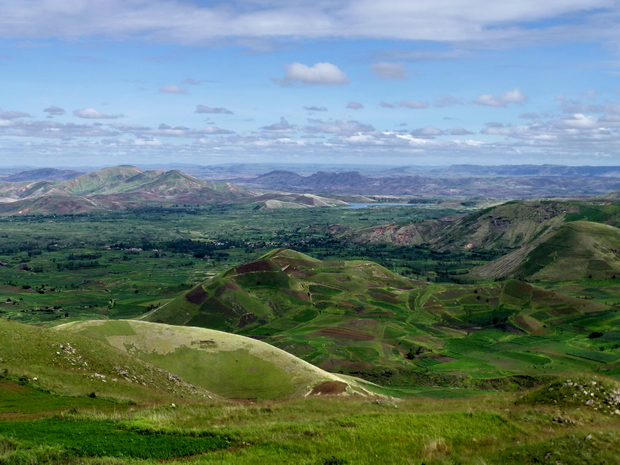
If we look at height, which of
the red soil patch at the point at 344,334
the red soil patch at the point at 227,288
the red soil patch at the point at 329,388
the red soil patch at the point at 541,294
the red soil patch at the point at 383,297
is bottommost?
the red soil patch at the point at 344,334

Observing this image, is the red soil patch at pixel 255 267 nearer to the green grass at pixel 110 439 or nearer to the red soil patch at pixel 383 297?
the red soil patch at pixel 383 297

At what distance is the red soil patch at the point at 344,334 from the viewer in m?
146

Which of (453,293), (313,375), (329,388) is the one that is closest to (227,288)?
(453,293)

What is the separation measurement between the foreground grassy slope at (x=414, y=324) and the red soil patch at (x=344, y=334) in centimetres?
32

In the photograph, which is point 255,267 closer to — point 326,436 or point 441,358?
point 441,358

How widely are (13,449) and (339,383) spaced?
5047 cm

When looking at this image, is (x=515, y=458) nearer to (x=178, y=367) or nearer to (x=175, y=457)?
(x=175, y=457)

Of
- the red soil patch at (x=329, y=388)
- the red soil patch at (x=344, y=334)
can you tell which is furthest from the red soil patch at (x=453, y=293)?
the red soil patch at (x=329, y=388)

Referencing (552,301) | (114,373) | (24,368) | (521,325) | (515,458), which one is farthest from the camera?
(552,301)

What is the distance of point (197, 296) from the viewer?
172 metres

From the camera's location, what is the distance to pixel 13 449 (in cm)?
2441

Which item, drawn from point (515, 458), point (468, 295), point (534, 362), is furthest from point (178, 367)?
point (468, 295)

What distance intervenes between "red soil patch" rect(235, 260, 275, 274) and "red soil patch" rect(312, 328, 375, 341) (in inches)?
1930

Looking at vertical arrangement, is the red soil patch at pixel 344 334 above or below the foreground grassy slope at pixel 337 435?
below
